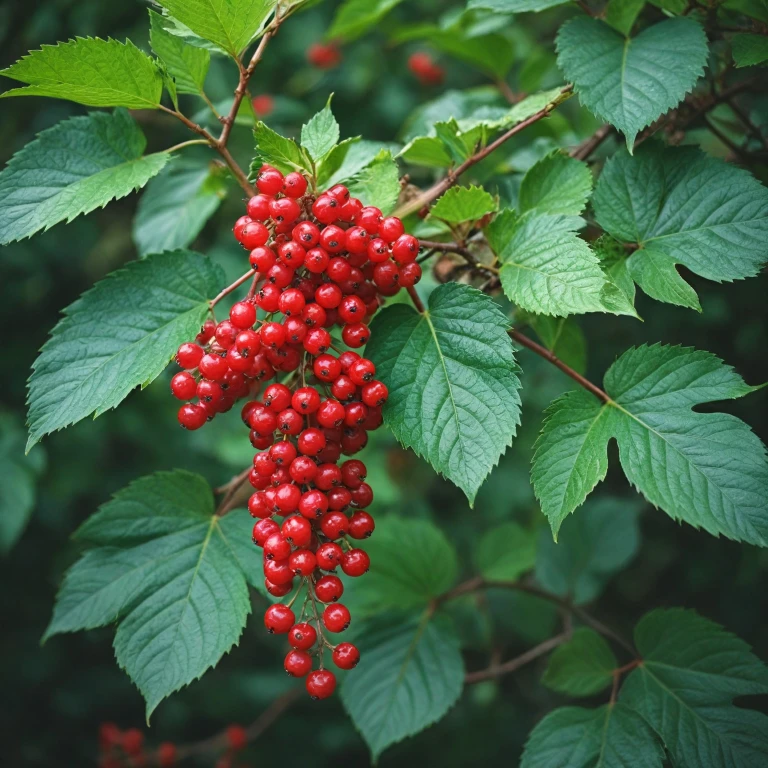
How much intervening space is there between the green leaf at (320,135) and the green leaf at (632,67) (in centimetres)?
63

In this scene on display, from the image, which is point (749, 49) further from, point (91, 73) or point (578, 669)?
point (578, 669)

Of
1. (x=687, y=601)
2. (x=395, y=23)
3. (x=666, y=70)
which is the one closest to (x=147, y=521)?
(x=666, y=70)

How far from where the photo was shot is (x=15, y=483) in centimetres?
259

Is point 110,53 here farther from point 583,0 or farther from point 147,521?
point 583,0

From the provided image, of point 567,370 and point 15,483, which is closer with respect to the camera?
point 567,370

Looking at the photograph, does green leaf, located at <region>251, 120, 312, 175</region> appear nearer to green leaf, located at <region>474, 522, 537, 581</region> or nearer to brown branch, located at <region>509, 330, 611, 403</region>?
brown branch, located at <region>509, 330, 611, 403</region>

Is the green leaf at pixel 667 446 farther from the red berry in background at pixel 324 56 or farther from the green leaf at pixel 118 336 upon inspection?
the red berry in background at pixel 324 56

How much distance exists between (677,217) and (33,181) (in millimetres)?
1714

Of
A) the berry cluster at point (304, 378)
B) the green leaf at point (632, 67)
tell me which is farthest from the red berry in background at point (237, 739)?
the green leaf at point (632, 67)

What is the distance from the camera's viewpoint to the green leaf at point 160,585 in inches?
63.7

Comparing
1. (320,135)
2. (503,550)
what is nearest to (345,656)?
(320,135)

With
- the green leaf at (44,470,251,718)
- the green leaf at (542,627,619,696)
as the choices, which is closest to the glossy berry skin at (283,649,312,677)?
the green leaf at (44,470,251,718)

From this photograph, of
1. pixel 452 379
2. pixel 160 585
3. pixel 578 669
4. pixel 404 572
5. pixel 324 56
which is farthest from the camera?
pixel 324 56

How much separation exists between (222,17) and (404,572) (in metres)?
1.89
